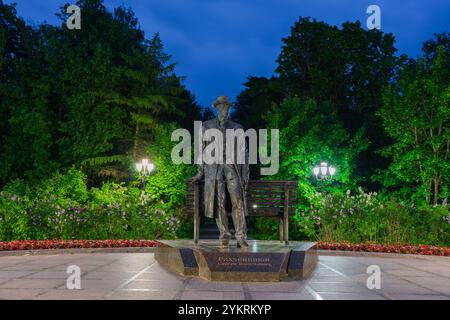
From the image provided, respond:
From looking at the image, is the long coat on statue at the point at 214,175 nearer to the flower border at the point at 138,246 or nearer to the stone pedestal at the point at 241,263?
the stone pedestal at the point at 241,263

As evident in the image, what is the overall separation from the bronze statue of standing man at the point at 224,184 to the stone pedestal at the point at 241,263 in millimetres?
469

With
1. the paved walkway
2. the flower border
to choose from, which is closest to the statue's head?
the paved walkway

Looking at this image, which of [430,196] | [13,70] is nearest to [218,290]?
[430,196]

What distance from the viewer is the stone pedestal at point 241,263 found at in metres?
7.75

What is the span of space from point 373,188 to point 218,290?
23580 mm

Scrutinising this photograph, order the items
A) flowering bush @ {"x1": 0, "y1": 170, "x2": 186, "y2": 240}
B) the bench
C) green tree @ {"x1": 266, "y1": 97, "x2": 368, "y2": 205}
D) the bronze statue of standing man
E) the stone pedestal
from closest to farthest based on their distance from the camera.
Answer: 1. the stone pedestal
2. the bronze statue of standing man
3. the bench
4. flowering bush @ {"x1": 0, "y1": 170, "x2": 186, "y2": 240}
5. green tree @ {"x1": 266, "y1": 97, "x2": 368, "y2": 205}

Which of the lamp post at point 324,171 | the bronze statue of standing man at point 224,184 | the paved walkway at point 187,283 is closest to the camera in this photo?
the paved walkway at point 187,283

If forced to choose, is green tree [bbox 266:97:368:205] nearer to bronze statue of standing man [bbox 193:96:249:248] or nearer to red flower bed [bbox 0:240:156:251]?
red flower bed [bbox 0:240:156:251]

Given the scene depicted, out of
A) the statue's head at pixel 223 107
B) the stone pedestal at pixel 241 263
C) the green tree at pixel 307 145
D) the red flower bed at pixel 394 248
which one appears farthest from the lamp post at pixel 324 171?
the statue's head at pixel 223 107

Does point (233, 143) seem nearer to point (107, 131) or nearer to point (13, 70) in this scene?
point (107, 131)

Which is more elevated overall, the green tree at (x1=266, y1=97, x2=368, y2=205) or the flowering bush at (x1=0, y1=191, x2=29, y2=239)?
the green tree at (x1=266, y1=97, x2=368, y2=205)

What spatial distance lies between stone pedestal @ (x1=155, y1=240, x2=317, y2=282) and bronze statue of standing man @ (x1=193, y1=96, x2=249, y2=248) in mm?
469

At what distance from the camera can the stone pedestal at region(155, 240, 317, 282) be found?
7750 mm

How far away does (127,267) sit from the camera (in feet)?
31.1
